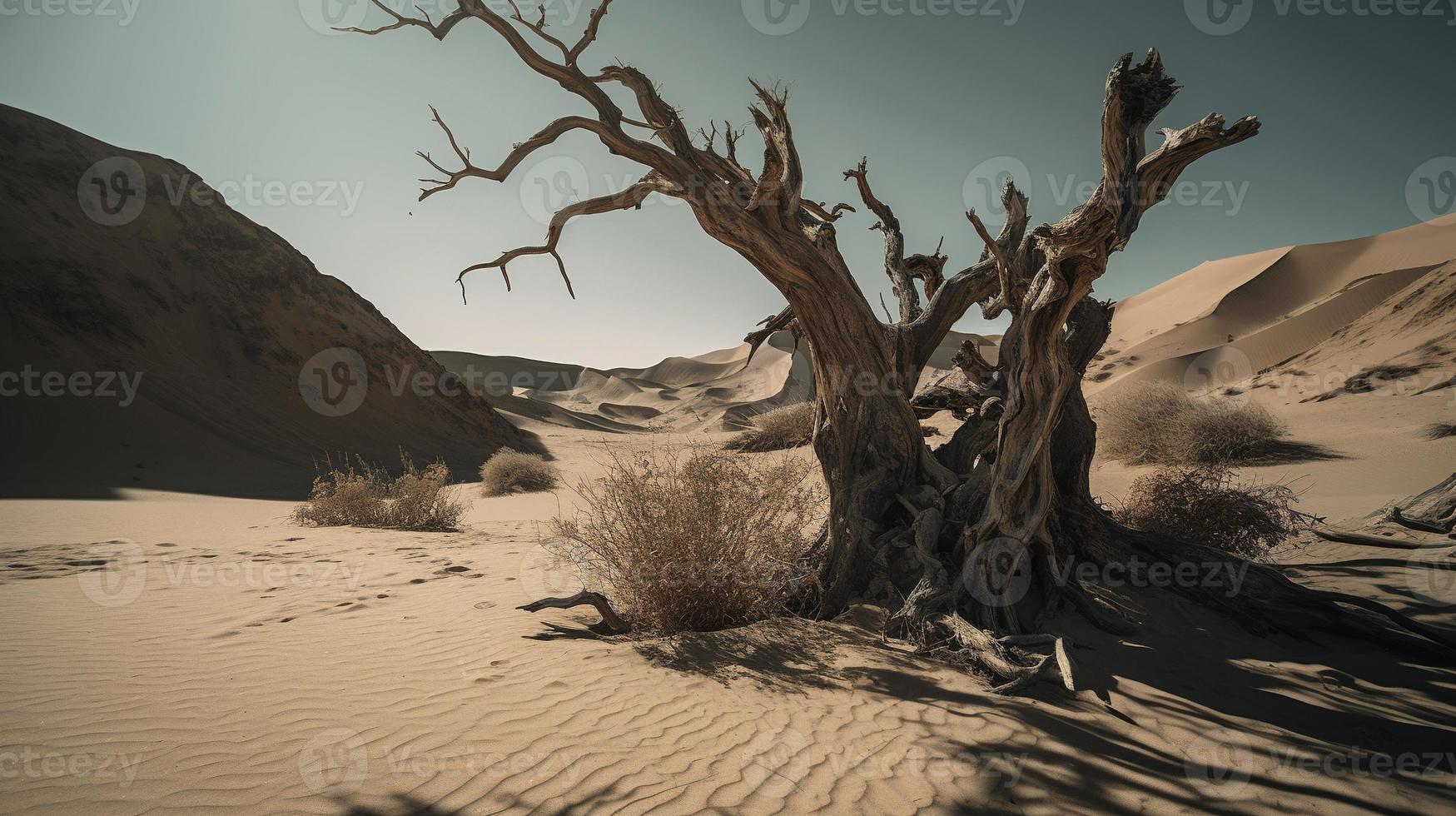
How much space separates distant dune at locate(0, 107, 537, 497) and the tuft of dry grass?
72.0ft

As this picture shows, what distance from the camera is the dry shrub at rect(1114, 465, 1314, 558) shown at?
5.87 metres

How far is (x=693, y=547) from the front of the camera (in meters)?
4.08

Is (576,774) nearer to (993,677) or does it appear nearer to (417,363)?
(993,677)

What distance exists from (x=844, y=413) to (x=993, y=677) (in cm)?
215

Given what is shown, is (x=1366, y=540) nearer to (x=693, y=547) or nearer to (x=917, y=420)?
(x=917, y=420)

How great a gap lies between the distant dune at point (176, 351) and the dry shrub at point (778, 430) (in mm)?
8962

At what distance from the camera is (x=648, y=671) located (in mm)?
3479

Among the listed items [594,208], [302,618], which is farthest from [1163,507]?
[302,618]

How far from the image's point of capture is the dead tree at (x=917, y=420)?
3953mm
